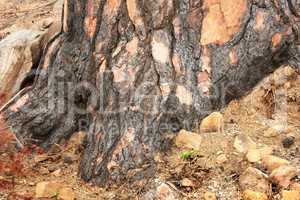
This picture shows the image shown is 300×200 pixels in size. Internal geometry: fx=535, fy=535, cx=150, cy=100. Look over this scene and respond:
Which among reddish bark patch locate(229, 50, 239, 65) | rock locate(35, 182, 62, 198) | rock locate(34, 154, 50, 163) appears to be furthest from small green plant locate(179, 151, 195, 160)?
rock locate(34, 154, 50, 163)

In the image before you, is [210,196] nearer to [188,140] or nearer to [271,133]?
[188,140]

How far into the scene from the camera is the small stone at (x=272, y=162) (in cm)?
467

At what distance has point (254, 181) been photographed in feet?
15.1

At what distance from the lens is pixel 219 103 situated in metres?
5.42

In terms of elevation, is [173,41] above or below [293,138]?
above

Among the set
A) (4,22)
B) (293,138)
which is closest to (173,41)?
(293,138)

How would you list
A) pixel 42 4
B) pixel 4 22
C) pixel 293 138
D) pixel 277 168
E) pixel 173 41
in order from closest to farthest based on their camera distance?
1. pixel 277 168
2. pixel 293 138
3. pixel 173 41
4. pixel 4 22
5. pixel 42 4

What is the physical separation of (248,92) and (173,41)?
94cm

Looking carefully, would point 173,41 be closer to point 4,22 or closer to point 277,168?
point 277,168

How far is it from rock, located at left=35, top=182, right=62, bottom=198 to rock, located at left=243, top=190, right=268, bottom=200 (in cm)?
178

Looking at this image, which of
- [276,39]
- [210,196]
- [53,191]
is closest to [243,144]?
[210,196]

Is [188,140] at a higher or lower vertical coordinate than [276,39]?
lower

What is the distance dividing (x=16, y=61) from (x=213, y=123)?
2.91 metres

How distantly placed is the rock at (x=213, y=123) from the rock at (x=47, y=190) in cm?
151
